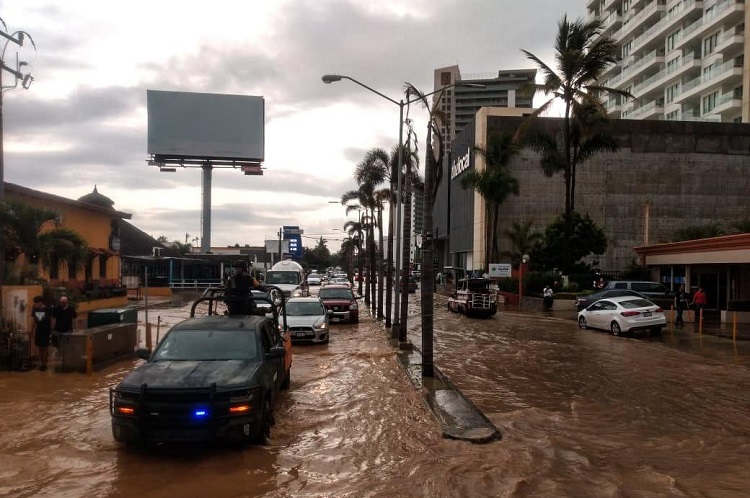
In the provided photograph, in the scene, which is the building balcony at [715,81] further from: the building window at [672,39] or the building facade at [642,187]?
the building window at [672,39]

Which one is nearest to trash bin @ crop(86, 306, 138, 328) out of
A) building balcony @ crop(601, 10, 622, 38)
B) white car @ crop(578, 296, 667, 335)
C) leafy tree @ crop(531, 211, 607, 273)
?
white car @ crop(578, 296, 667, 335)

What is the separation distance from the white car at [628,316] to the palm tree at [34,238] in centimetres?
1832

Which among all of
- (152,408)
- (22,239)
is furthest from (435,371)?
(22,239)

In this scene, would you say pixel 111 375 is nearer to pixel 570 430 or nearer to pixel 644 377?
pixel 570 430

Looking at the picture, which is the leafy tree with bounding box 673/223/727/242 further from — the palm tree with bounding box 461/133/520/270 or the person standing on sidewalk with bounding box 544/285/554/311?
the person standing on sidewalk with bounding box 544/285/554/311

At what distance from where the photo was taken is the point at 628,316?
2169cm

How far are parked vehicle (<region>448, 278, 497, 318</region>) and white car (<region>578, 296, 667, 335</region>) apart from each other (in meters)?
6.77

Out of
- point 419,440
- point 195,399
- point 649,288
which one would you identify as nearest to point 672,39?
point 649,288

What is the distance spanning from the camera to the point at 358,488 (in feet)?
21.0

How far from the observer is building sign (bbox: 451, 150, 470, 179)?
212ft

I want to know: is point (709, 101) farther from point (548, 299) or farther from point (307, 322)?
point (307, 322)

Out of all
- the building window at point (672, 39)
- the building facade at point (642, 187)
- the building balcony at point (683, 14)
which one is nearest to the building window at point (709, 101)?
the building facade at point (642, 187)

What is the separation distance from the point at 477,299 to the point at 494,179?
20592 mm

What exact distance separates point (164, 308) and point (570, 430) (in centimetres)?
2752
